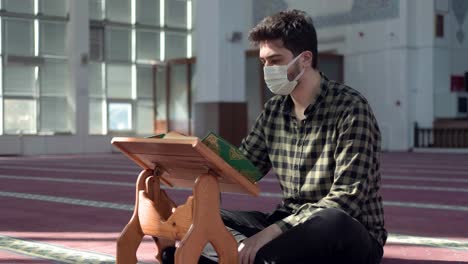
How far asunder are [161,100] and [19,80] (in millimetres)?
3764

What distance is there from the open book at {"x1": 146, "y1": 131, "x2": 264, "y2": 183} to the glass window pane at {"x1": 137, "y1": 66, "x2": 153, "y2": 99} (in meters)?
18.8

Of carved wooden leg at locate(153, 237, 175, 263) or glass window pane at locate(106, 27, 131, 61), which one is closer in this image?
carved wooden leg at locate(153, 237, 175, 263)

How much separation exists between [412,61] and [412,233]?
14.5m

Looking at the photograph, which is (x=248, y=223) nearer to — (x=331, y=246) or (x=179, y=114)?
(x=331, y=246)

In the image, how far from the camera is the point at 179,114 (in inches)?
786

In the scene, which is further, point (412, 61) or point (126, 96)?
point (126, 96)

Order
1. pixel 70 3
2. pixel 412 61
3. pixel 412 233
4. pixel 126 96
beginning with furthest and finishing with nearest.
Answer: pixel 126 96
pixel 70 3
pixel 412 61
pixel 412 233

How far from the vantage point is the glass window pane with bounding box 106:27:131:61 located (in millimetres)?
20420

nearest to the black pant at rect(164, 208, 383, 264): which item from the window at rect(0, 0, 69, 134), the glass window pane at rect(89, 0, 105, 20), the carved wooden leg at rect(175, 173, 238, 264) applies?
the carved wooden leg at rect(175, 173, 238, 264)

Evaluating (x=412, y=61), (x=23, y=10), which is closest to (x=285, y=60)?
(x=412, y=61)

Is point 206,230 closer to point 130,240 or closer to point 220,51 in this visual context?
point 130,240

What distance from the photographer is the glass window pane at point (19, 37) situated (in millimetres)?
18797

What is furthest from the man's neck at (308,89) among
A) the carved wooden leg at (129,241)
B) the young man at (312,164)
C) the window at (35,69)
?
the window at (35,69)

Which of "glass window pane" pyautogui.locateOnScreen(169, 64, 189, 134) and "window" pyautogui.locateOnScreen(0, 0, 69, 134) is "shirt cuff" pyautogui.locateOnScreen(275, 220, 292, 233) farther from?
"window" pyautogui.locateOnScreen(0, 0, 69, 134)
